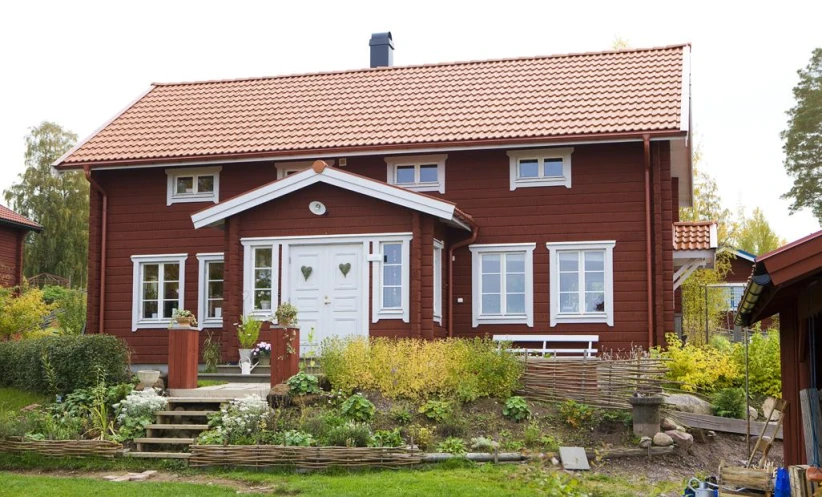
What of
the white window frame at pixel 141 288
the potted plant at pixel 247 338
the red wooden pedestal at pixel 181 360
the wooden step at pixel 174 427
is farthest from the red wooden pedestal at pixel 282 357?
the white window frame at pixel 141 288

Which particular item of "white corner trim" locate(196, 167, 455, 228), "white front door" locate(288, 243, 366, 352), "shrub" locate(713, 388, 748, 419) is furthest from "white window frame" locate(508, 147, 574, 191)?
"shrub" locate(713, 388, 748, 419)

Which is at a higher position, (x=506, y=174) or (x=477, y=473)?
(x=506, y=174)

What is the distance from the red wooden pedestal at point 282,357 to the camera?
14984mm

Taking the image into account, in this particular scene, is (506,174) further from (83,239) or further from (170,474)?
(83,239)

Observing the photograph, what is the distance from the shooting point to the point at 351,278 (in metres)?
18.4

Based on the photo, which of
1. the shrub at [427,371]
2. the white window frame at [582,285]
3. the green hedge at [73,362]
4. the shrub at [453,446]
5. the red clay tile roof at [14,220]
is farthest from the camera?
the red clay tile roof at [14,220]

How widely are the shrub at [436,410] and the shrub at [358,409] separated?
728 mm

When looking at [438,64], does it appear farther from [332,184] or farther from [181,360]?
[181,360]

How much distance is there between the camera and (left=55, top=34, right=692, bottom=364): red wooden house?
18.3m

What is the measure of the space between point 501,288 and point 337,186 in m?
3.97

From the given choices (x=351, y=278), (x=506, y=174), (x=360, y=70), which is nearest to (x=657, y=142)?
(x=506, y=174)

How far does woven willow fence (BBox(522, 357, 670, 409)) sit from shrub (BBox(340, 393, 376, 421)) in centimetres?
259

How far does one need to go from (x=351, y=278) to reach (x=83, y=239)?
111ft

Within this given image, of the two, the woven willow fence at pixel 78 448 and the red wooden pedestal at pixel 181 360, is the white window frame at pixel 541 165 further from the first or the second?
the woven willow fence at pixel 78 448
